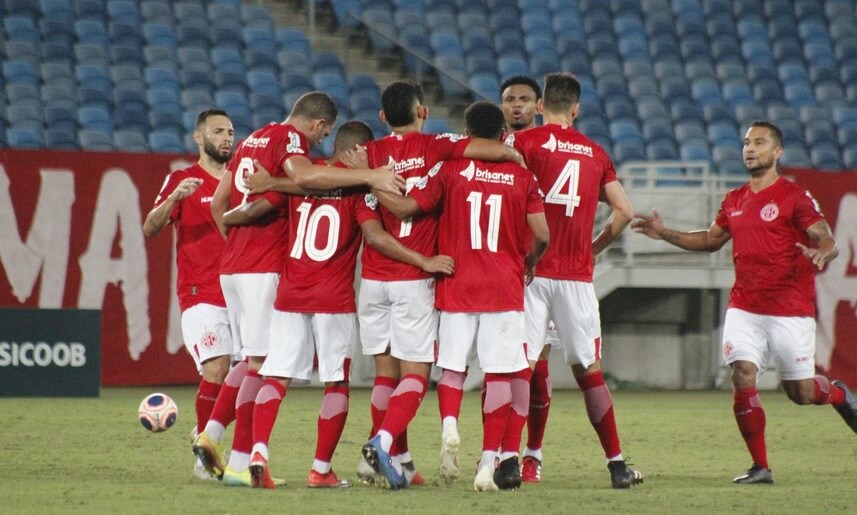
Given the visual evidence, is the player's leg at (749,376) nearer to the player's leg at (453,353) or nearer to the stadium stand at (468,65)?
the player's leg at (453,353)

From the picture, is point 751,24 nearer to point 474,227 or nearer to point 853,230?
point 853,230

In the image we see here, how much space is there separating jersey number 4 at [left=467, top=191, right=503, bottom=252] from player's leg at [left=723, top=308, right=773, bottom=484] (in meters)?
1.81

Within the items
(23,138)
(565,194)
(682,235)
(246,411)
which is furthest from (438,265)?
(23,138)

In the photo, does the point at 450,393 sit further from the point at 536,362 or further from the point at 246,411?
the point at 246,411

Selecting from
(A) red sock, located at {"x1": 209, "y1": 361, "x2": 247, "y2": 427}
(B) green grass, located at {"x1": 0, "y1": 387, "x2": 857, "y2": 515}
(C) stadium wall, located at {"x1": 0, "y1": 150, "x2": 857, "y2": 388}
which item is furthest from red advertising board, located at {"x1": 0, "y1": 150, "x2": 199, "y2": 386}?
(A) red sock, located at {"x1": 209, "y1": 361, "x2": 247, "y2": 427}

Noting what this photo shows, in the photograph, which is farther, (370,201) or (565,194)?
(565,194)

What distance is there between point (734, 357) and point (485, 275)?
1.90m

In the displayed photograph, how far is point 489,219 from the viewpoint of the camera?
7.26m

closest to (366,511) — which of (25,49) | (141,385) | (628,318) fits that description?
(141,385)

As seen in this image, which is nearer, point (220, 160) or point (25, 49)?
point (220, 160)

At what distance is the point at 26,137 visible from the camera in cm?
1600

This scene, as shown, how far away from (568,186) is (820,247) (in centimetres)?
162

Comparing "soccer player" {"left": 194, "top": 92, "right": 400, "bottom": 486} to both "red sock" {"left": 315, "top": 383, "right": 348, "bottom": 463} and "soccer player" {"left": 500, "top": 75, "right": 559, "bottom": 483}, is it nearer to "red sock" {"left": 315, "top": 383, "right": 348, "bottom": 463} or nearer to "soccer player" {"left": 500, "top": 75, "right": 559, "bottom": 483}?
"red sock" {"left": 315, "top": 383, "right": 348, "bottom": 463}

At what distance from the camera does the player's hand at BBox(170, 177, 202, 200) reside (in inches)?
321
